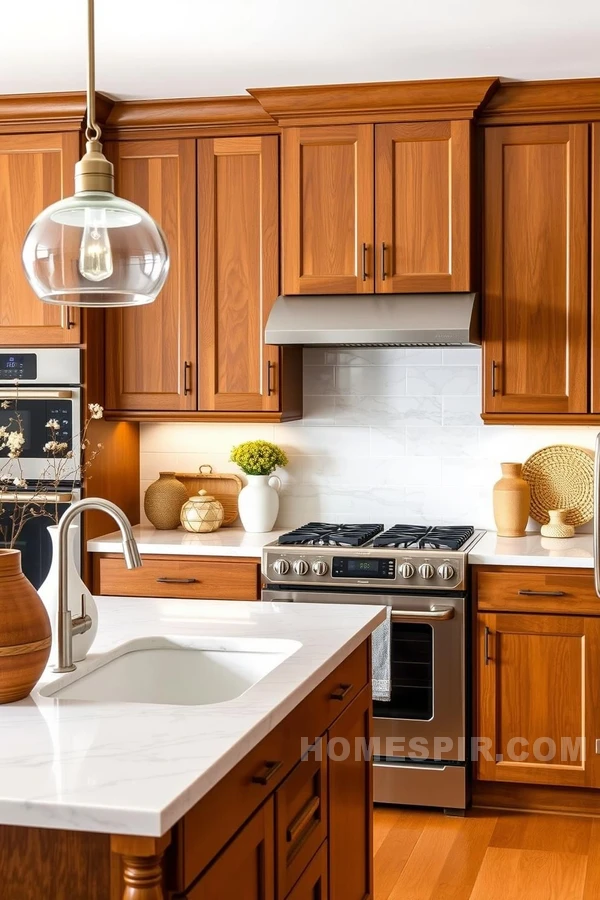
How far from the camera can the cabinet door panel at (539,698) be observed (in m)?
3.84

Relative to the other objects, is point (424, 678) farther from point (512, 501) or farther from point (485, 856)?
point (512, 501)

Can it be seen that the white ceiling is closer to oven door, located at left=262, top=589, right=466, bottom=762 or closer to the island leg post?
oven door, located at left=262, top=589, right=466, bottom=762

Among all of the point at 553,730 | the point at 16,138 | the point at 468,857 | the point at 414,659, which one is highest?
the point at 16,138

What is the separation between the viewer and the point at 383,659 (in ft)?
12.9

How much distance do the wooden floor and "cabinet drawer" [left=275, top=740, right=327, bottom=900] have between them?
1.11 meters

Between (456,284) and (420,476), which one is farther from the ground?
(456,284)

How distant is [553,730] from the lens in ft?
12.7

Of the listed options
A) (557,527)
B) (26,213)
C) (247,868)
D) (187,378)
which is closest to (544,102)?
(557,527)

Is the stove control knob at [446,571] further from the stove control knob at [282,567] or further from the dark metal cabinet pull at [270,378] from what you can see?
the dark metal cabinet pull at [270,378]

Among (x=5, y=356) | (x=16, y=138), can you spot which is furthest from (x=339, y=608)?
(x=16, y=138)

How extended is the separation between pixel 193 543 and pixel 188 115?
1726 millimetres

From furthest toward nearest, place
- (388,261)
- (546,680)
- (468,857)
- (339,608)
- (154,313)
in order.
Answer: (154,313) → (388,261) → (546,680) → (468,857) → (339,608)

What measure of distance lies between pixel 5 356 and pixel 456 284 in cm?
182

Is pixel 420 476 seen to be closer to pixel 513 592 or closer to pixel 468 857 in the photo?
pixel 513 592
